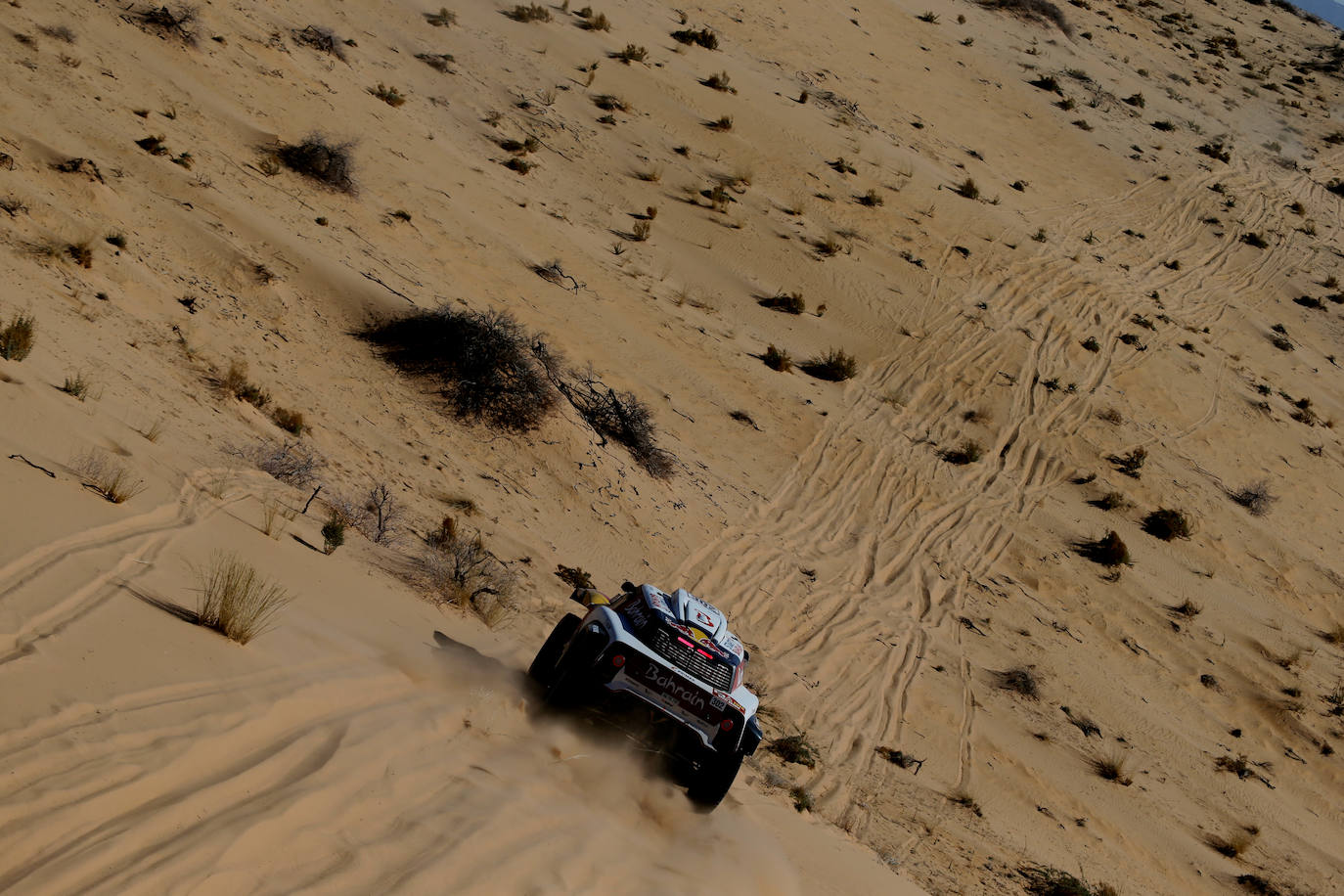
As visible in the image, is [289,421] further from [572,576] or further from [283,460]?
[572,576]

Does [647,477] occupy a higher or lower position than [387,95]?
lower

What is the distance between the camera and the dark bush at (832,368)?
18141 mm

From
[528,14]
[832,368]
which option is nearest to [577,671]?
[832,368]

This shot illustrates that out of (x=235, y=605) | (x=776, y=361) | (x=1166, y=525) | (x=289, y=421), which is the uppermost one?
(x=235, y=605)

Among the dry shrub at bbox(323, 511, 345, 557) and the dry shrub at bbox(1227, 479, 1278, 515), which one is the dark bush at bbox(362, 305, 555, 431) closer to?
the dry shrub at bbox(323, 511, 345, 557)

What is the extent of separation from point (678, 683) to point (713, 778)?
30.4 inches

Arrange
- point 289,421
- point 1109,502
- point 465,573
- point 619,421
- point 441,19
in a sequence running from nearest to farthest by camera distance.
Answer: point 465,573
point 289,421
point 619,421
point 1109,502
point 441,19

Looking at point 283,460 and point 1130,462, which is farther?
point 1130,462

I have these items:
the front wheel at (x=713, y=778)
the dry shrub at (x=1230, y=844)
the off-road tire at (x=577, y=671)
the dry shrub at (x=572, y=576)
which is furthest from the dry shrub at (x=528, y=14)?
the dry shrub at (x=1230, y=844)

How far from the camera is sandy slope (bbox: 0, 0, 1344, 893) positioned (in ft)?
18.0

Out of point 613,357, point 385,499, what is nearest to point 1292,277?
point 613,357

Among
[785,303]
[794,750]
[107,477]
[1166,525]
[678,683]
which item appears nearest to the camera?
[107,477]

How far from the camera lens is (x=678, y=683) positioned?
7.27m

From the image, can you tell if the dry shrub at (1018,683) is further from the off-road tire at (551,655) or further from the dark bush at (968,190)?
the dark bush at (968,190)
